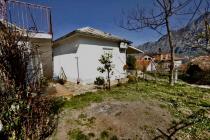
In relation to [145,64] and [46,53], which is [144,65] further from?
[46,53]

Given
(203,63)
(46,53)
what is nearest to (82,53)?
(46,53)

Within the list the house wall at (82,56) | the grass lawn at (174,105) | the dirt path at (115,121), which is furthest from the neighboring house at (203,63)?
the dirt path at (115,121)

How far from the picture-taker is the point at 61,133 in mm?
7055

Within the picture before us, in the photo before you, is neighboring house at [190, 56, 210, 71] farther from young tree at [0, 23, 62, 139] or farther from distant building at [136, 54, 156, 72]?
young tree at [0, 23, 62, 139]

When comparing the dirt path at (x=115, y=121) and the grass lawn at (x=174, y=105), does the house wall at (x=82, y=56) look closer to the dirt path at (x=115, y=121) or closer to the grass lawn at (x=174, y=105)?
the grass lawn at (x=174, y=105)

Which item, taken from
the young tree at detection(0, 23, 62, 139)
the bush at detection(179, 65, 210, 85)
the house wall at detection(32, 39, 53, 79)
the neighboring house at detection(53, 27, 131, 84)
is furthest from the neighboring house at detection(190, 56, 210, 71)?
the young tree at detection(0, 23, 62, 139)

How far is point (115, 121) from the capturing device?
7.68m

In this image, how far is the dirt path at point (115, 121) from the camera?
704 centimetres

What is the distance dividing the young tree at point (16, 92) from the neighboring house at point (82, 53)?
8230 mm

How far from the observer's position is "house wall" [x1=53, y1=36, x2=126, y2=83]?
15297mm

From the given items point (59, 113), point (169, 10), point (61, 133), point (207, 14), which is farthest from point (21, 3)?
point (169, 10)

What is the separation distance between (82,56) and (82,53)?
213 mm

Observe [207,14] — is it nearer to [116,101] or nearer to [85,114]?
[116,101]

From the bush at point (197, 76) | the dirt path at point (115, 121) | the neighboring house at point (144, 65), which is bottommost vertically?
the dirt path at point (115, 121)
